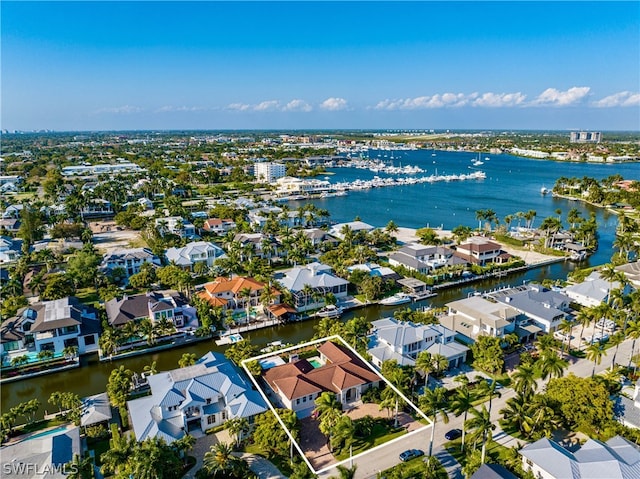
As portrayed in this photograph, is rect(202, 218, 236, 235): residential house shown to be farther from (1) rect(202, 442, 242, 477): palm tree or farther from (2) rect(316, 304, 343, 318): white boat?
(1) rect(202, 442, 242, 477): palm tree

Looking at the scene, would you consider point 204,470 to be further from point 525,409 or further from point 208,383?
point 525,409

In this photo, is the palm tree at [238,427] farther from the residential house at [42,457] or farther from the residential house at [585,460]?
the residential house at [585,460]

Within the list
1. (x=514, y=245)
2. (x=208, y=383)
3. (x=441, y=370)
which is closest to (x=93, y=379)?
(x=208, y=383)

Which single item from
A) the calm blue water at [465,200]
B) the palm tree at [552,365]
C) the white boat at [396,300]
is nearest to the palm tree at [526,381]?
the palm tree at [552,365]

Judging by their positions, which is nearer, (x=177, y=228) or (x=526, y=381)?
(x=526, y=381)

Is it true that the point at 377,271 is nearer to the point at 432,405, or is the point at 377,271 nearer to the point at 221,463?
the point at 432,405

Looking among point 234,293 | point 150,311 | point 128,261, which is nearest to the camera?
point 150,311

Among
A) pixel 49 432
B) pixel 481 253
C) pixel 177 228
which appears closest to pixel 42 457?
pixel 49 432
